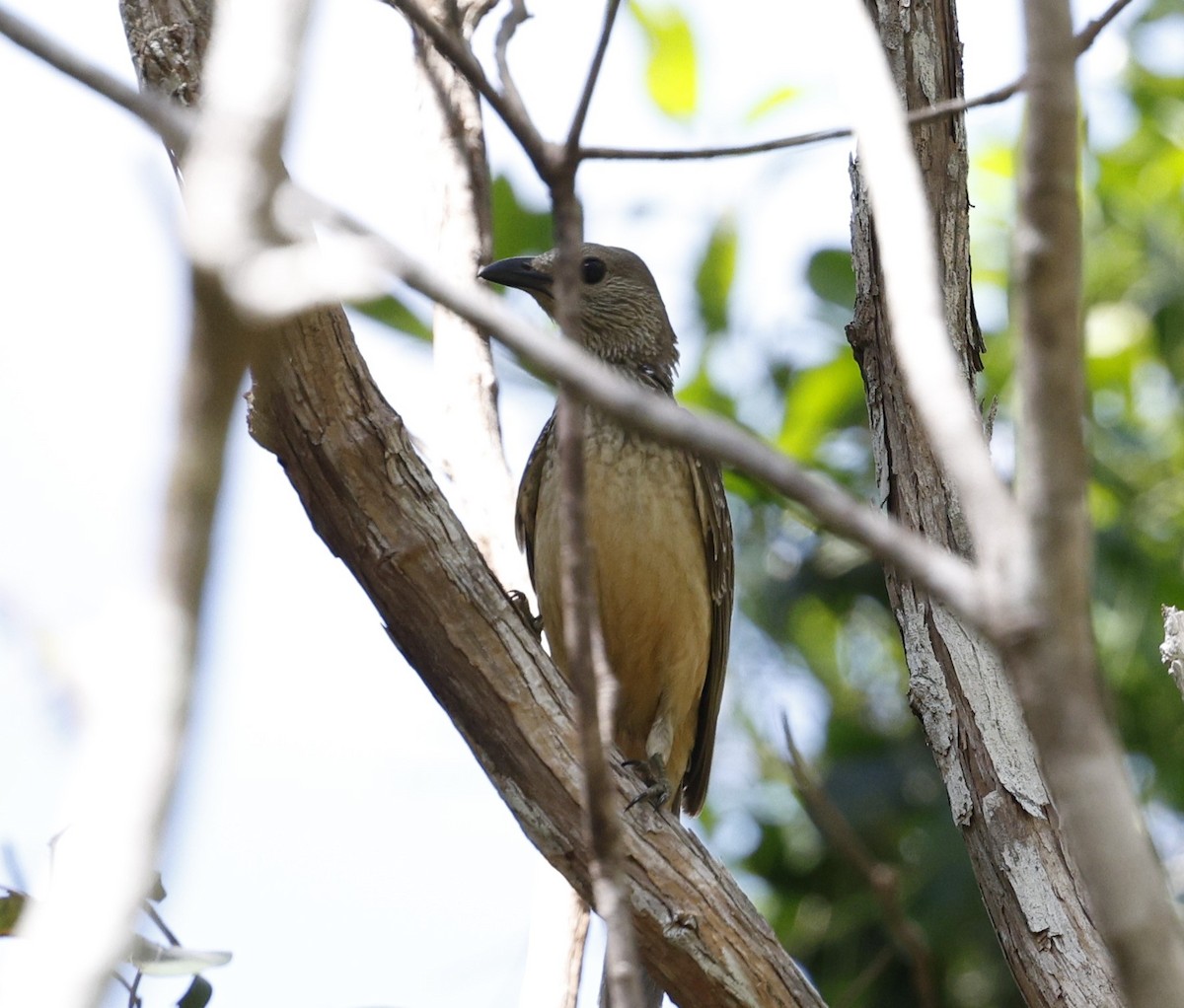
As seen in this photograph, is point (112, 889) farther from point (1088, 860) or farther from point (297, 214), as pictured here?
point (297, 214)

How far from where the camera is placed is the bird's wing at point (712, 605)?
17.2ft

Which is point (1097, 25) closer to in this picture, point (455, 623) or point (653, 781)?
point (455, 623)

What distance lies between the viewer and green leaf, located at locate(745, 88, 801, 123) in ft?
21.0

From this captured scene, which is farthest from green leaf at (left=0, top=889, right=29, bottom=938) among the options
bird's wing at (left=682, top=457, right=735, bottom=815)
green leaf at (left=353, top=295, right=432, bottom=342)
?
green leaf at (left=353, top=295, right=432, bottom=342)

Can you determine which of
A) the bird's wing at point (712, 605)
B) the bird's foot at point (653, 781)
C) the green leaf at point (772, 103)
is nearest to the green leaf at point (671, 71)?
the green leaf at point (772, 103)

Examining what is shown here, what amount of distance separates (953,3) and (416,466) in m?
1.92

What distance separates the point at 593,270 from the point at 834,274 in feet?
3.40

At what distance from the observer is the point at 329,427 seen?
136 inches

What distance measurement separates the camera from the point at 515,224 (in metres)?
5.90

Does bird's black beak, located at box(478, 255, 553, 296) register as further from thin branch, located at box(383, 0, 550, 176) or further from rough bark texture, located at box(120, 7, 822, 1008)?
thin branch, located at box(383, 0, 550, 176)

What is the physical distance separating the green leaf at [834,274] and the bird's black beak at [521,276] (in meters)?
1.36

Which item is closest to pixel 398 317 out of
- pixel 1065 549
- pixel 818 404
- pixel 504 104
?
pixel 818 404

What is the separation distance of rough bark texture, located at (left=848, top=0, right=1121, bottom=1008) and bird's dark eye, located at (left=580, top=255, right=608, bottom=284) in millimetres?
2226

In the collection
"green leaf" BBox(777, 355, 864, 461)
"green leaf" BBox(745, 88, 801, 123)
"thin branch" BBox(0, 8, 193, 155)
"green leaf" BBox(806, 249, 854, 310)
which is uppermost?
"green leaf" BBox(745, 88, 801, 123)
